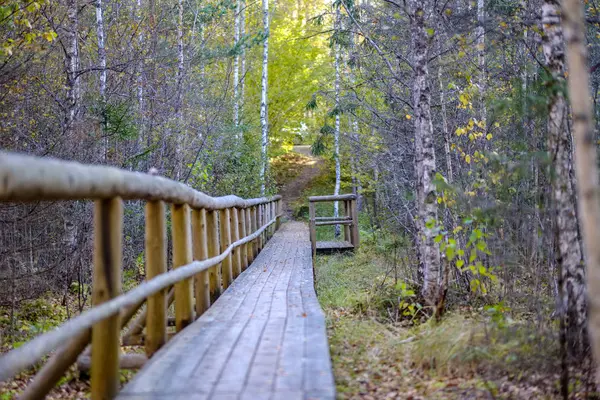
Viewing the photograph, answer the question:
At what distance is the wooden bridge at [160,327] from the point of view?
2.81 metres

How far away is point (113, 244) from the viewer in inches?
137

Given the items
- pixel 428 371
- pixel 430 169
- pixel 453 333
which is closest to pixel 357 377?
pixel 428 371

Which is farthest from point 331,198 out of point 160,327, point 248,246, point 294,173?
point 294,173

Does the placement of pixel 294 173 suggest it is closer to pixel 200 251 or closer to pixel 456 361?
pixel 200 251

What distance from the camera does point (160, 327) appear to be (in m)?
4.46

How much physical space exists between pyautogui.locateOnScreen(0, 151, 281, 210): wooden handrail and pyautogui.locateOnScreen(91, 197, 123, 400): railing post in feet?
0.43

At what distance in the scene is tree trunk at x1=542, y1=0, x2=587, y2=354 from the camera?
4.73 meters

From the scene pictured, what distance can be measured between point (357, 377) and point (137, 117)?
11.3m

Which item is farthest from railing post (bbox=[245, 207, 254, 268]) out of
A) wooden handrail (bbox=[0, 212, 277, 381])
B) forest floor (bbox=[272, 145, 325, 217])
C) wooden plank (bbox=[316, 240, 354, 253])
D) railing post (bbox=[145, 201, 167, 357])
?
forest floor (bbox=[272, 145, 325, 217])

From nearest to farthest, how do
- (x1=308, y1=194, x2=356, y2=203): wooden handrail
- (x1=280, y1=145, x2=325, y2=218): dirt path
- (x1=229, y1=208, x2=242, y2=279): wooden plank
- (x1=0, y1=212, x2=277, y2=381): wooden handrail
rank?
1. (x1=0, y1=212, x2=277, y2=381): wooden handrail
2. (x1=229, y1=208, x2=242, y2=279): wooden plank
3. (x1=308, y1=194, x2=356, y2=203): wooden handrail
4. (x1=280, y1=145, x2=325, y2=218): dirt path

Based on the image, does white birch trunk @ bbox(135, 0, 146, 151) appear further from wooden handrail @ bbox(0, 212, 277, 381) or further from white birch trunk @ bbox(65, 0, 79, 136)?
wooden handrail @ bbox(0, 212, 277, 381)

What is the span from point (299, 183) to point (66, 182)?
110 feet

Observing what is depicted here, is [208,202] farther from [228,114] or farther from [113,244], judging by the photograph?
[228,114]

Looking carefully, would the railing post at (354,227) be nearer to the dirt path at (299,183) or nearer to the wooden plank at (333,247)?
the wooden plank at (333,247)
